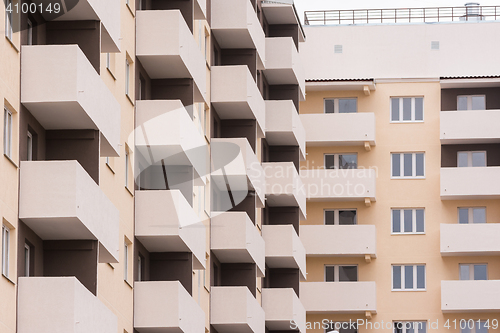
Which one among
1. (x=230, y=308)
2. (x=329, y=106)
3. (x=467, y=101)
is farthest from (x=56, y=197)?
(x=467, y=101)

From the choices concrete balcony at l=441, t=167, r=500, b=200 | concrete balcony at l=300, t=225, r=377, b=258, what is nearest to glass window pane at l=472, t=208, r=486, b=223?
concrete balcony at l=441, t=167, r=500, b=200

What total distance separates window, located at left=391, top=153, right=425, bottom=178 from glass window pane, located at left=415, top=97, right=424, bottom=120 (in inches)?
78.4

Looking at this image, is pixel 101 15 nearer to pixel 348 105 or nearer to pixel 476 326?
pixel 348 105

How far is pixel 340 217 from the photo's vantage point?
59.7 metres

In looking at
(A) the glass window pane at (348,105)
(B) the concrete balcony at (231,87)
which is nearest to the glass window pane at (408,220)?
(A) the glass window pane at (348,105)

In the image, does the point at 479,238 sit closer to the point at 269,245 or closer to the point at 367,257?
the point at 367,257

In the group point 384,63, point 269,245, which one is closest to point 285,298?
point 269,245

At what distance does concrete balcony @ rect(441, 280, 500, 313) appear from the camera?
56.2 metres

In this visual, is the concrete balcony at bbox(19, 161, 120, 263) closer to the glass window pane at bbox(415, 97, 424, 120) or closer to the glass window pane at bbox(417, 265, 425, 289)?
the glass window pane at bbox(417, 265, 425, 289)

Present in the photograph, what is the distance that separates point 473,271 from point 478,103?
29.0 ft

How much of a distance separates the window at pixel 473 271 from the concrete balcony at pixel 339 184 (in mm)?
5742

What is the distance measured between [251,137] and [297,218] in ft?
28.9

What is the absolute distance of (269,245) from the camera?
48594 mm

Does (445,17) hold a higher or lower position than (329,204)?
higher
